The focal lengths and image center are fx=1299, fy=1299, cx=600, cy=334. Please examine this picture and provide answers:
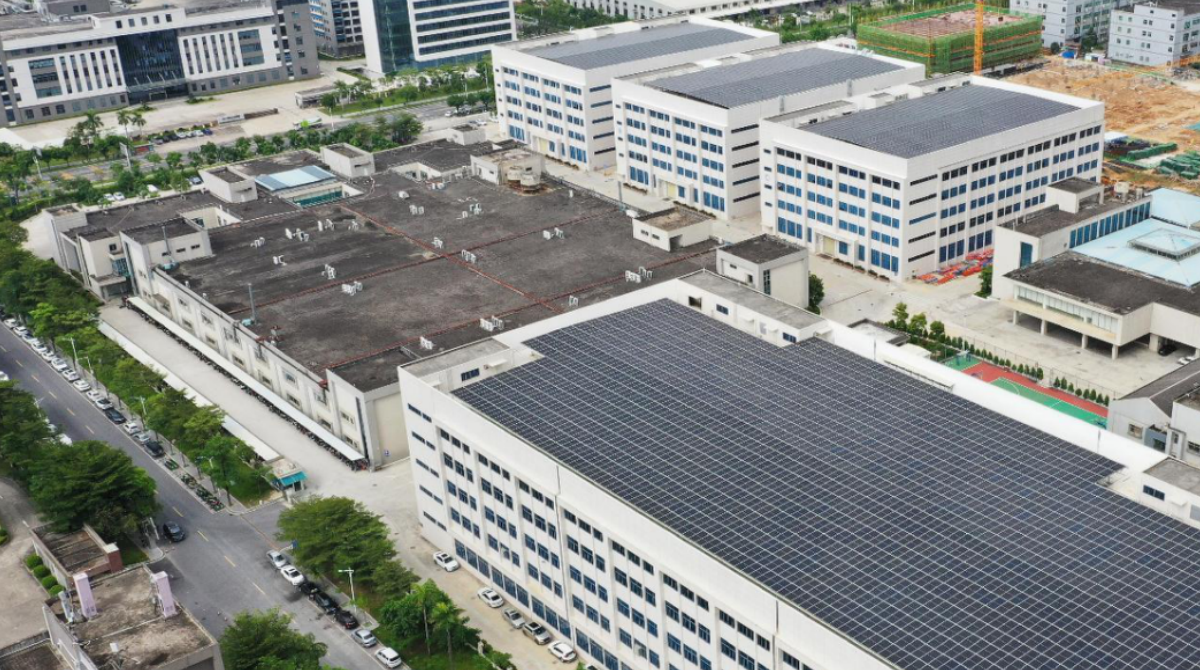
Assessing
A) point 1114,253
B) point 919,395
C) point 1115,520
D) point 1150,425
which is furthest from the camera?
point 1114,253

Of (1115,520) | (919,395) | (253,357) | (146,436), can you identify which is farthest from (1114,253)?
(146,436)

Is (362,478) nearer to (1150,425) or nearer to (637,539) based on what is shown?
(637,539)

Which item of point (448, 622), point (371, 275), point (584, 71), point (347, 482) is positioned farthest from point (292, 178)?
point (448, 622)

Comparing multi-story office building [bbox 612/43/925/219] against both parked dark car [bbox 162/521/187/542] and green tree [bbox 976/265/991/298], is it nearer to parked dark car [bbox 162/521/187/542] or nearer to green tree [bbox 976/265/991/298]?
green tree [bbox 976/265/991/298]

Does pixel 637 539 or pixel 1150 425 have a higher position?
pixel 637 539

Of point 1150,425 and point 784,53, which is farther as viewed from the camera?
point 784,53

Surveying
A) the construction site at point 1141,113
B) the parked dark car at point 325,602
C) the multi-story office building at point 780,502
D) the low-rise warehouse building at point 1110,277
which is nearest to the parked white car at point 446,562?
the multi-story office building at point 780,502
